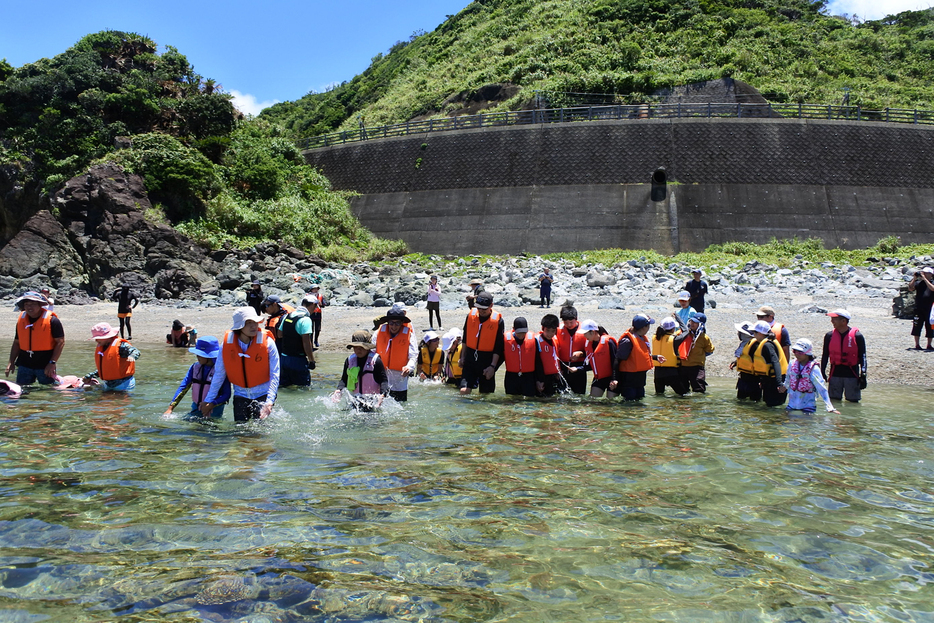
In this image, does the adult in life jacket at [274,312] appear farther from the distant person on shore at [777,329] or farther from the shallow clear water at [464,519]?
the distant person on shore at [777,329]

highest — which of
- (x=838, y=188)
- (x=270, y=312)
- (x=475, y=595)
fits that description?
(x=838, y=188)

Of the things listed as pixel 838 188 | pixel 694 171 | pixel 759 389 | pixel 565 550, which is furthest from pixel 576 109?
pixel 565 550

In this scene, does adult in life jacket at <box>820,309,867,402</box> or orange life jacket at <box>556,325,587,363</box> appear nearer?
adult in life jacket at <box>820,309,867,402</box>

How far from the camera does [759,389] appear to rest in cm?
928

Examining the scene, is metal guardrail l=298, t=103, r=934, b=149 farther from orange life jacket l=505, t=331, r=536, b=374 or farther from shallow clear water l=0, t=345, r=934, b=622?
shallow clear water l=0, t=345, r=934, b=622

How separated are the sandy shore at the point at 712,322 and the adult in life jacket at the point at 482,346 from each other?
5.35m

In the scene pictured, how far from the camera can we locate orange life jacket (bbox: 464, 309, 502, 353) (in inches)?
363

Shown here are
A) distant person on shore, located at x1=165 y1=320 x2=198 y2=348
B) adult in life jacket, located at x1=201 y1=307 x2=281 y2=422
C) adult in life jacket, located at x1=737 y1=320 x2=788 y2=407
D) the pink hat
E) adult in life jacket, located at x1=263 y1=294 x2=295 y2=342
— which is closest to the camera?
adult in life jacket, located at x1=201 y1=307 x2=281 y2=422

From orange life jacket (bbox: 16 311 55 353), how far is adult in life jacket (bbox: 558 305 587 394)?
273 inches

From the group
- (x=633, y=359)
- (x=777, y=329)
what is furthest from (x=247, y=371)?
(x=777, y=329)

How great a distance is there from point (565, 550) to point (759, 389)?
583cm

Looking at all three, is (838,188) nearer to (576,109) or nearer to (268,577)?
(576,109)

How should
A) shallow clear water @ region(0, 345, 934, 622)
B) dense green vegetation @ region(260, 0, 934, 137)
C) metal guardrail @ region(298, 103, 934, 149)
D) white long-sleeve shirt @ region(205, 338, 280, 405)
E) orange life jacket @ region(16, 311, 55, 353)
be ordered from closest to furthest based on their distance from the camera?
shallow clear water @ region(0, 345, 934, 622), white long-sleeve shirt @ region(205, 338, 280, 405), orange life jacket @ region(16, 311, 55, 353), metal guardrail @ region(298, 103, 934, 149), dense green vegetation @ region(260, 0, 934, 137)

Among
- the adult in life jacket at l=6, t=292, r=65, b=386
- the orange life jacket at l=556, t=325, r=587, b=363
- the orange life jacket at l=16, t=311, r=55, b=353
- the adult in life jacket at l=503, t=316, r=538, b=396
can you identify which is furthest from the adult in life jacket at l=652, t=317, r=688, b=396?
the orange life jacket at l=16, t=311, r=55, b=353
